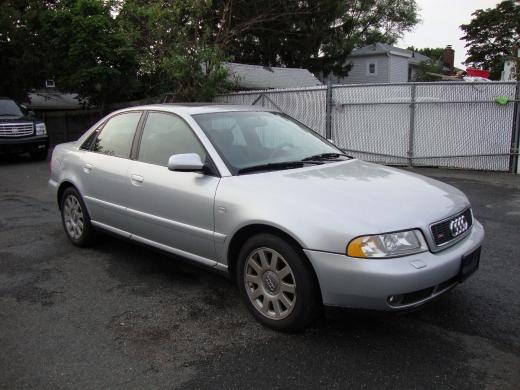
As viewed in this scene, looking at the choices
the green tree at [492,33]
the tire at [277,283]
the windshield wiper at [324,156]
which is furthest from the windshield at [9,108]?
the green tree at [492,33]

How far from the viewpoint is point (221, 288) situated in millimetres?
4328

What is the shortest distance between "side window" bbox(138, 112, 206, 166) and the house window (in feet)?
129

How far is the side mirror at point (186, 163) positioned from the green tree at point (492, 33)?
49.1 m

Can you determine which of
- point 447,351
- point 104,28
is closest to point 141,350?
point 447,351

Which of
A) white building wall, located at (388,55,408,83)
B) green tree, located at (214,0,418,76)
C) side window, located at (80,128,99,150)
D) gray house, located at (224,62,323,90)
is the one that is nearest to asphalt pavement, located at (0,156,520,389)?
side window, located at (80,128,99,150)

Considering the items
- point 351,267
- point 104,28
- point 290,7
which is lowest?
point 351,267

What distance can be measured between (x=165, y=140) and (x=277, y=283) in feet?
5.84

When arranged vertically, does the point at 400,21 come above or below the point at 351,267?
above

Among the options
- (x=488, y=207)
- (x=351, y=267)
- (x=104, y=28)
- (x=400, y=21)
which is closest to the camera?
(x=351, y=267)

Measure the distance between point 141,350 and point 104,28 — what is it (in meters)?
15.5

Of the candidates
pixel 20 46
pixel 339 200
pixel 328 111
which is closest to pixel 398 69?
pixel 20 46

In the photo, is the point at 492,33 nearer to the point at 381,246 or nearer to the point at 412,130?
the point at 412,130

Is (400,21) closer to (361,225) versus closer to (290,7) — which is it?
(290,7)

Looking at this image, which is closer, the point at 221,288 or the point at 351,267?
the point at 351,267
